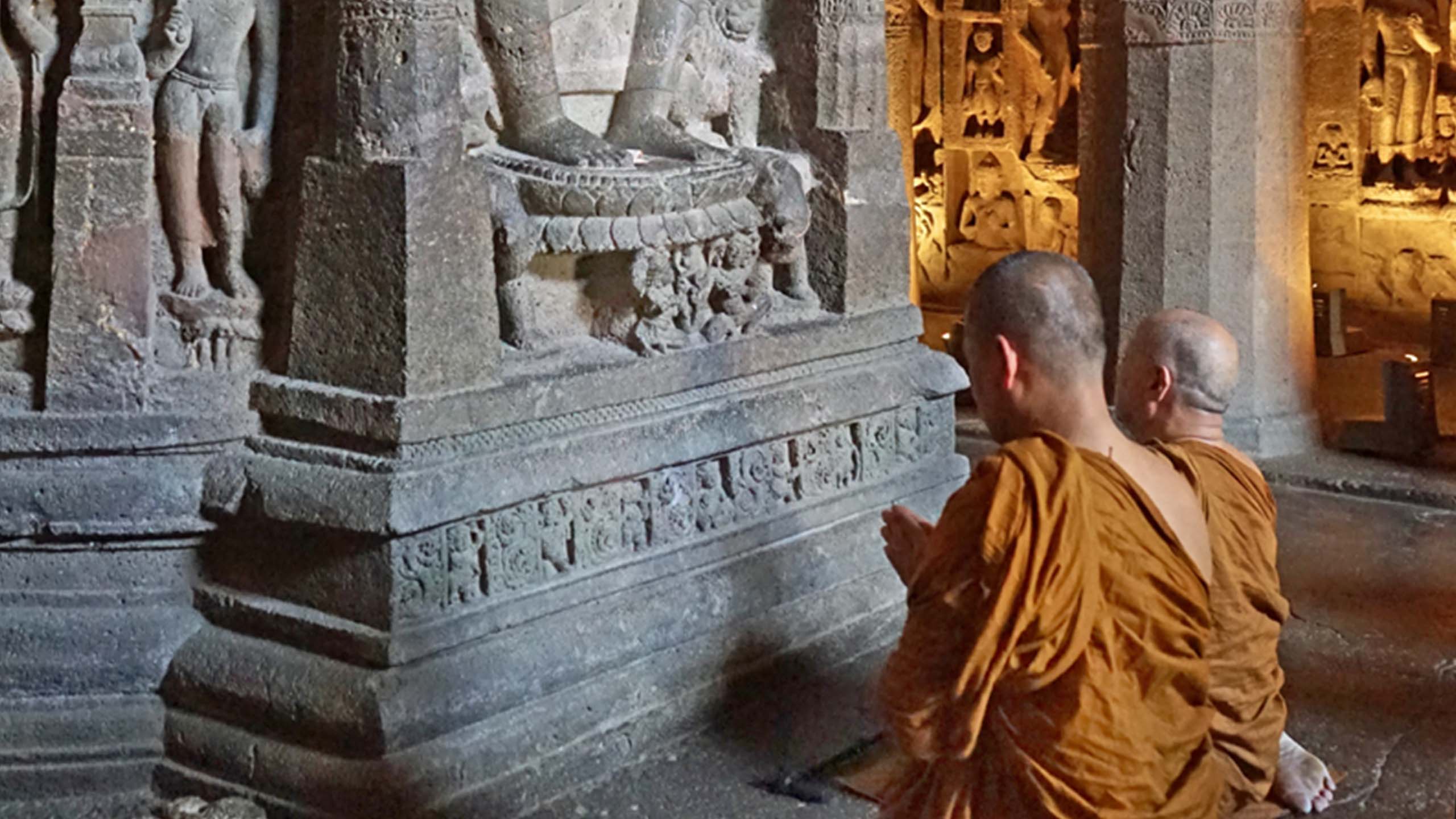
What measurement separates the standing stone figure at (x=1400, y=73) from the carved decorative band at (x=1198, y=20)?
285cm

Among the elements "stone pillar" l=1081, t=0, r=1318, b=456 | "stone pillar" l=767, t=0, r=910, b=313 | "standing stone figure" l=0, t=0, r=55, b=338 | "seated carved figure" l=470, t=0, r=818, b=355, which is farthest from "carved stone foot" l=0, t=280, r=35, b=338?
"stone pillar" l=1081, t=0, r=1318, b=456

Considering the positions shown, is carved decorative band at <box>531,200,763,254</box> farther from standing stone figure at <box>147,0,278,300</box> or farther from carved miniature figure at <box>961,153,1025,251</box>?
carved miniature figure at <box>961,153,1025,251</box>

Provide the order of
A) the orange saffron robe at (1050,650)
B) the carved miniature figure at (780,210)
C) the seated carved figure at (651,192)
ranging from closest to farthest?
the orange saffron robe at (1050,650)
the seated carved figure at (651,192)
the carved miniature figure at (780,210)

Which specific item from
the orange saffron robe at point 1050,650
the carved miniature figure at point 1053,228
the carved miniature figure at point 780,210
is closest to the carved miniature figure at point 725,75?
the carved miniature figure at point 780,210

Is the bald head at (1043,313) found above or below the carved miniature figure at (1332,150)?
below

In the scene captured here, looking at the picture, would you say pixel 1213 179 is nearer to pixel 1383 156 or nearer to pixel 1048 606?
pixel 1383 156

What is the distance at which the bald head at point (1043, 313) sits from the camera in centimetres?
310

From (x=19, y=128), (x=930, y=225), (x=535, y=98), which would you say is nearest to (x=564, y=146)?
(x=535, y=98)

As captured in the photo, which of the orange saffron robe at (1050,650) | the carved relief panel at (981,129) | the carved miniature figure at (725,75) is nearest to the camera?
the orange saffron robe at (1050,650)

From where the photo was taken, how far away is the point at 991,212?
11609 millimetres

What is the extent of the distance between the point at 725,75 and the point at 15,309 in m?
2.30

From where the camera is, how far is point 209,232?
15.2 feet

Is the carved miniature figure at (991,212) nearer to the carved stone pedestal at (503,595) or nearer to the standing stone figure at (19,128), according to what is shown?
the carved stone pedestal at (503,595)

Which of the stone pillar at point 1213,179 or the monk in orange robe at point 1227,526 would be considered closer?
the monk in orange robe at point 1227,526
